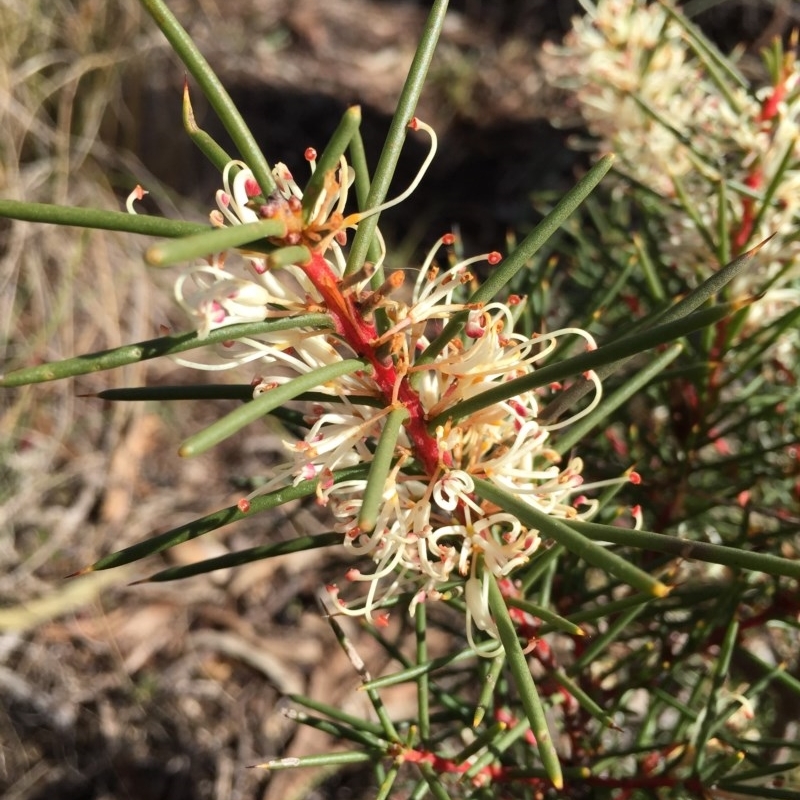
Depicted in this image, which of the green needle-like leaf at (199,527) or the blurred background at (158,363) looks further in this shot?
the blurred background at (158,363)

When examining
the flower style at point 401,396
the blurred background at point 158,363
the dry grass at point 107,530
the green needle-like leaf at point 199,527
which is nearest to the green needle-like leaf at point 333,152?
the flower style at point 401,396

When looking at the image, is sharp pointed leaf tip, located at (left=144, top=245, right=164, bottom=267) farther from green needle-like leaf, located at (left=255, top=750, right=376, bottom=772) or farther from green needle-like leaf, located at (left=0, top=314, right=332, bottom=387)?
green needle-like leaf, located at (left=255, top=750, right=376, bottom=772)

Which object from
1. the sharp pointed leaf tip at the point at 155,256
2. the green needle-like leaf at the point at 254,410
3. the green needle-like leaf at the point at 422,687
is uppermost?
the sharp pointed leaf tip at the point at 155,256

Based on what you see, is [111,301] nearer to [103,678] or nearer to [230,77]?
[103,678]

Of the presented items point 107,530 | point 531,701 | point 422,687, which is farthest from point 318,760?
point 107,530

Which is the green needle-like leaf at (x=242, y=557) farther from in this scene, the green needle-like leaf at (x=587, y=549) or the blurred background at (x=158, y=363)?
the blurred background at (x=158, y=363)

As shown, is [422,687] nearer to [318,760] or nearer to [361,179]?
[318,760]
